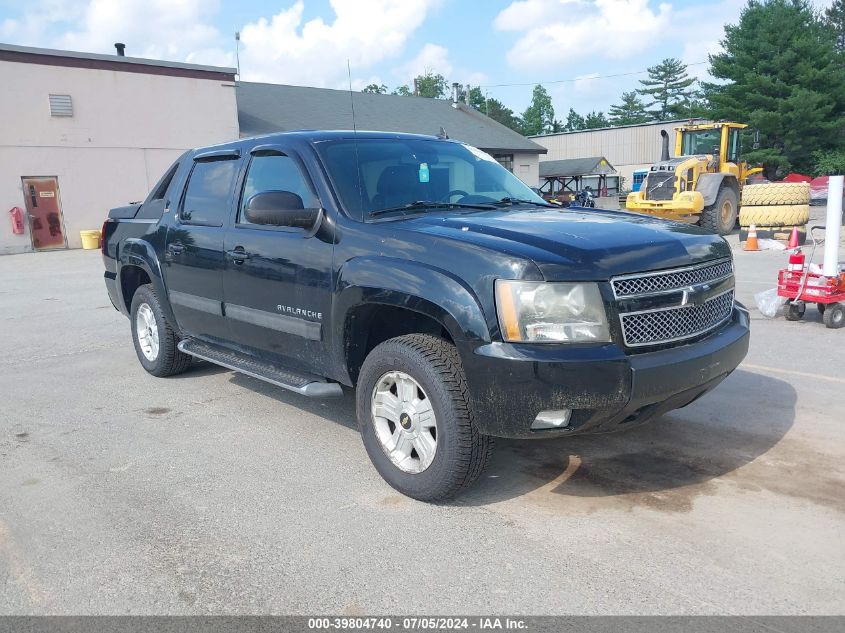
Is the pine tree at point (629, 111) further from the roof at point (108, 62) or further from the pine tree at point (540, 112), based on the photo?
the roof at point (108, 62)

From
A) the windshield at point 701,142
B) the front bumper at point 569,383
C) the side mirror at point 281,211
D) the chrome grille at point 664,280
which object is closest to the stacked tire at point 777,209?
the windshield at point 701,142

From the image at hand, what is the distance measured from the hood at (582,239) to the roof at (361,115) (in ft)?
79.7

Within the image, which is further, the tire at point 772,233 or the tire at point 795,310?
the tire at point 772,233

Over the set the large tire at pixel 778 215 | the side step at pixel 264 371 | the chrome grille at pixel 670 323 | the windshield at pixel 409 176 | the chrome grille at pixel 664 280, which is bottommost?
the large tire at pixel 778 215

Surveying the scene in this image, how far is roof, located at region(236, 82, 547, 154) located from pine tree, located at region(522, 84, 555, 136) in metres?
74.8

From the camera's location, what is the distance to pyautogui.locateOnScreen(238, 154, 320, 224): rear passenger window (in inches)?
169

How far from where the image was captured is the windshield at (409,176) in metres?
4.18

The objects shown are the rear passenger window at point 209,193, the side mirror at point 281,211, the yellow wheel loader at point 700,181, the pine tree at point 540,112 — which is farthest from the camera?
the pine tree at point 540,112

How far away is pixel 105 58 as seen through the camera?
78.8 ft

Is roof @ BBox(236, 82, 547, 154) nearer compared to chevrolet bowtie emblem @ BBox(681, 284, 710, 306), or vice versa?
chevrolet bowtie emblem @ BBox(681, 284, 710, 306)

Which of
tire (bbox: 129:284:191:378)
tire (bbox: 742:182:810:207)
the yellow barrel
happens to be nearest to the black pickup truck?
tire (bbox: 129:284:191:378)

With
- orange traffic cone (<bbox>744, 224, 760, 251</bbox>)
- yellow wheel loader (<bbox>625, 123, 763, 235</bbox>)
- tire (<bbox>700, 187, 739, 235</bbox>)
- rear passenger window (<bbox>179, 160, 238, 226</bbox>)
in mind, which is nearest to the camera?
rear passenger window (<bbox>179, 160, 238, 226</bbox>)

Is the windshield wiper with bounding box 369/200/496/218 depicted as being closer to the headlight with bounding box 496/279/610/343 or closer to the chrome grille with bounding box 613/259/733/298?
the headlight with bounding box 496/279/610/343

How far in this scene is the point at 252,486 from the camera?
12.9 feet
